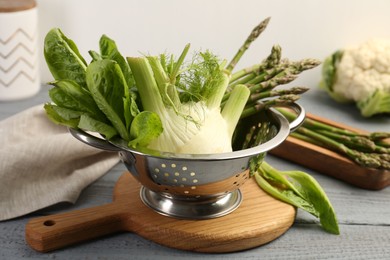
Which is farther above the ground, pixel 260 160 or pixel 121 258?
pixel 260 160

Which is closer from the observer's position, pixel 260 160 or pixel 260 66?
pixel 260 160

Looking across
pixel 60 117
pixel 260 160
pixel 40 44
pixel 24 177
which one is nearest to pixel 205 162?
pixel 260 160

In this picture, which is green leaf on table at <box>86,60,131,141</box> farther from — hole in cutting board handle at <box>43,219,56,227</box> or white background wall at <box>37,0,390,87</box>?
white background wall at <box>37,0,390,87</box>

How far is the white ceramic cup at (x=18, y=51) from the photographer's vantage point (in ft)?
6.65

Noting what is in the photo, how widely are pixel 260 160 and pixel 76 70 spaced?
413mm

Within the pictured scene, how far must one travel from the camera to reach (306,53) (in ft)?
7.55

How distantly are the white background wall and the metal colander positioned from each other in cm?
82

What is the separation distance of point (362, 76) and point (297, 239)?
0.93 meters

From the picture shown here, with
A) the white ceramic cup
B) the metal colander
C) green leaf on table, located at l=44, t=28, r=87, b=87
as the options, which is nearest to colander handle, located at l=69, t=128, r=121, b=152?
the metal colander

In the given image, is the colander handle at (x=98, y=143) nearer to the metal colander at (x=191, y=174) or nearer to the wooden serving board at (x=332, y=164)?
the metal colander at (x=191, y=174)

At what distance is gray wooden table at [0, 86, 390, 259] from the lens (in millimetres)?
1301

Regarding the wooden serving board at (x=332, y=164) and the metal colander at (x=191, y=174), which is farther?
the wooden serving board at (x=332, y=164)

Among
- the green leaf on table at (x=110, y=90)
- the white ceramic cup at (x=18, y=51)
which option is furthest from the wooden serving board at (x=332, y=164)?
the white ceramic cup at (x=18, y=51)

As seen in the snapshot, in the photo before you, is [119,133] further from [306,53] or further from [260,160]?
[306,53]
